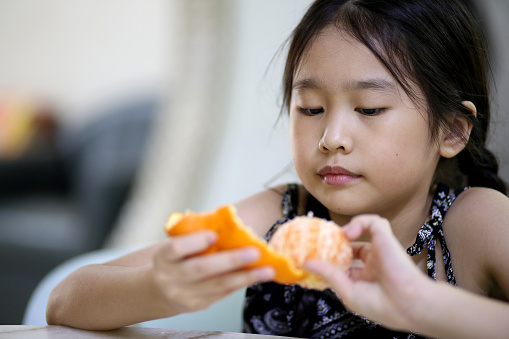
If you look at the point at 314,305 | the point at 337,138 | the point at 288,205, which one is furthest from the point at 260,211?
the point at 337,138

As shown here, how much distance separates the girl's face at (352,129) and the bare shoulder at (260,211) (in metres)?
0.20

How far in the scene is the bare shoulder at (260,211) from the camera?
1105 millimetres

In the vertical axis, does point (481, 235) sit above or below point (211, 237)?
below

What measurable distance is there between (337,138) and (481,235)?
281 mm

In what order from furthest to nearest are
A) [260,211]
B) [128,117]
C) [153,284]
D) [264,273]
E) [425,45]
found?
[128,117]
[260,211]
[425,45]
[153,284]
[264,273]

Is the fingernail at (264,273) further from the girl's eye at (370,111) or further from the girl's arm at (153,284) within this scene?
the girl's eye at (370,111)

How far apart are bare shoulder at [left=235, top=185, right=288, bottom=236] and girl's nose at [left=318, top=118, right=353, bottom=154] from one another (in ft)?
0.98

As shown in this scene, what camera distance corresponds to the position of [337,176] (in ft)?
2.94

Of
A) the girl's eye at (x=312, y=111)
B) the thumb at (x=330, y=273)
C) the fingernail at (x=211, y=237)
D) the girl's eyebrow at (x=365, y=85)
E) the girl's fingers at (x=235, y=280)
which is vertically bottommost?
the thumb at (x=330, y=273)

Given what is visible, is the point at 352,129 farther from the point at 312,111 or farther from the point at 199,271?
the point at 199,271

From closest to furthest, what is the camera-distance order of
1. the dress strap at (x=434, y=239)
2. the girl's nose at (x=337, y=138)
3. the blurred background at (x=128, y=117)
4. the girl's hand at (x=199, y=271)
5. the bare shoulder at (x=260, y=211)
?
the girl's hand at (x=199, y=271) < the girl's nose at (x=337, y=138) < the dress strap at (x=434, y=239) < the bare shoulder at (x=260, y=211) < the blurred background at (x=128, y=117)

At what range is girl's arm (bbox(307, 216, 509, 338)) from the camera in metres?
0.59

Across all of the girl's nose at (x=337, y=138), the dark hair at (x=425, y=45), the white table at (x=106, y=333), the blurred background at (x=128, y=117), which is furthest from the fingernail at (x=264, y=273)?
the blurred background at (x=128, y=117)

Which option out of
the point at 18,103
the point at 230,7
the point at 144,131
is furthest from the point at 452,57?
the point at 18,103
